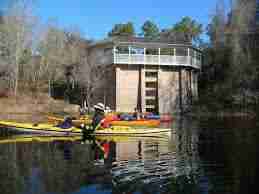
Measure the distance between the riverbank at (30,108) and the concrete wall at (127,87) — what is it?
26.5ft

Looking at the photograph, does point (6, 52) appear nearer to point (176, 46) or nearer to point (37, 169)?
point (176, 46)

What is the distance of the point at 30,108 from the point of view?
35.2 meters

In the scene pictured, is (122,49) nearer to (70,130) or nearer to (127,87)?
(127,87)

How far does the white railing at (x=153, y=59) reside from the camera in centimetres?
4641

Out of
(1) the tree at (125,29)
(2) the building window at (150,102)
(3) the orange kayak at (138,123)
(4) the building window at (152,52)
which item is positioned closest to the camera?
(3) the orange kayak at (138,123)

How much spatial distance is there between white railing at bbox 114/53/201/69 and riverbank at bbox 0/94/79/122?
398 inches

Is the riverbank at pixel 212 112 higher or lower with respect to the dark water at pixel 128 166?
higher

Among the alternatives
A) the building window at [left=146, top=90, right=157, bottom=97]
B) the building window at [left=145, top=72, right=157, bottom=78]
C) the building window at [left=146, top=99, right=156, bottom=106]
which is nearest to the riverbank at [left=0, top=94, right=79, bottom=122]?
the building window at [left=146, top=99, right=156, bottom=106]

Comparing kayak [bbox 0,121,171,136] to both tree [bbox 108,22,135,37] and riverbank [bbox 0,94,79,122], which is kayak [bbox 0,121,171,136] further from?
tree [bbox 108,22,135,37]

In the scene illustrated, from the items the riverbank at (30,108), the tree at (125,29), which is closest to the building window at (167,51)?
the riverbank at (30,108)

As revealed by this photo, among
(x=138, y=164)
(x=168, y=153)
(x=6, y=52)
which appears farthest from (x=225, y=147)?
(x=6, y=52)

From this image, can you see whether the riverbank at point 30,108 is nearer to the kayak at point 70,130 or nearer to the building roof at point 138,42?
the kayak at point 70,130

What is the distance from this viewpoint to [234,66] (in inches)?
1843

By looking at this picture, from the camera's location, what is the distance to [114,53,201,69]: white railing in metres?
46.4
